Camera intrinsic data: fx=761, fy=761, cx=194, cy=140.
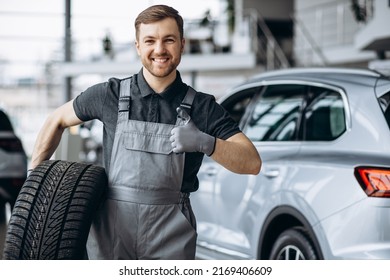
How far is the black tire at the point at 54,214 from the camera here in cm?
259

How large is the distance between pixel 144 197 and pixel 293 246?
1.40 metres

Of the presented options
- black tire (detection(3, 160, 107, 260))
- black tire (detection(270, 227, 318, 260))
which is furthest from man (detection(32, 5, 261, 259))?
black tire (detection(270, 227, 318, 260))

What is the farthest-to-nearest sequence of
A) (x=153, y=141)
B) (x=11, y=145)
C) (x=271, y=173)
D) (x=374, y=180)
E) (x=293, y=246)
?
1. (x=11, y=145)
2. (x=271, y=173)
3. (x=293, y=246)
4. (x=374, y=180)
5. (x=153, y=141)

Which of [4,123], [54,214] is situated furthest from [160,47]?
[4,123]

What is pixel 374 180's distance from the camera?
3.21 meters

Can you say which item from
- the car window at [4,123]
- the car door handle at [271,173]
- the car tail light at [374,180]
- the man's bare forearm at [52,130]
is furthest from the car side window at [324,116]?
the car window at [4,123]

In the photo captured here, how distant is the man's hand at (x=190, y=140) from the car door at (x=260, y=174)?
55.3 inches

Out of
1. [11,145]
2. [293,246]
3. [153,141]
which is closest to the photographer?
[153,141]

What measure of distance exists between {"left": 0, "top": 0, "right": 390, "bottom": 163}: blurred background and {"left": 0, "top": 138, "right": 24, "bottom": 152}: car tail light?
0.19 m

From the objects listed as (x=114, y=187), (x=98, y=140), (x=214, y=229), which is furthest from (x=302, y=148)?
(x=98, y=140)

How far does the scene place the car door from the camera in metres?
3.95

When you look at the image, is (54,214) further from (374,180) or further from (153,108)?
(374,180)

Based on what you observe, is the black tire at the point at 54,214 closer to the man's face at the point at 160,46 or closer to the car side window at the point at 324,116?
the man's face at the point at 160,46
